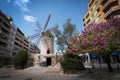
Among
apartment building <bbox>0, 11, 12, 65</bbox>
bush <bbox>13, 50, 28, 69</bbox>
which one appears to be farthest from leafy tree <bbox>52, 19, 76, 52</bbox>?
apartment building <bbox>0, 11, 12, 65</bbox>

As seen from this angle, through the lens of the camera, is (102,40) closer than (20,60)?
Yes

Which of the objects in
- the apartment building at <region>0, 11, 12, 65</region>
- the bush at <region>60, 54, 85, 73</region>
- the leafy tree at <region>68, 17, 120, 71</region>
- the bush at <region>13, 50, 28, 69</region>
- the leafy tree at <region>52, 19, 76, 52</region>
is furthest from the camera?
the apartment building at <region>0, 11, 12, 65</region>

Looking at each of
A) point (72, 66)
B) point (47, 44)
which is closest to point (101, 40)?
point (72, 66)

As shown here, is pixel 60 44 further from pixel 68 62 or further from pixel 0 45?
pixel 0 45

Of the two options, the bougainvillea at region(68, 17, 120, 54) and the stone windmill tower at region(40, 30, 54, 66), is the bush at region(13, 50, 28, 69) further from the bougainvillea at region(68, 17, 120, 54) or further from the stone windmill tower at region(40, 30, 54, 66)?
the bougainvillea at region(68, 17, 120, 54)

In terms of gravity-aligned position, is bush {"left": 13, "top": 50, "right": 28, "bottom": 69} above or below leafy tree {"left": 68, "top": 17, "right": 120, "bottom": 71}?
below

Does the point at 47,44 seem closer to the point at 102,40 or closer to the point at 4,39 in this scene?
the point at 4,39

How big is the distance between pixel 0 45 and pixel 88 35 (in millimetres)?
40120

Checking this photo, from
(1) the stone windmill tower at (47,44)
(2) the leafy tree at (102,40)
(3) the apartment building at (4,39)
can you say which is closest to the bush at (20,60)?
(1) the stone windmill tower at (47,44)

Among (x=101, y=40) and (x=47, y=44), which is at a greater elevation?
(x=47, y=44)

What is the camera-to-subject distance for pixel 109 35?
12609 mm

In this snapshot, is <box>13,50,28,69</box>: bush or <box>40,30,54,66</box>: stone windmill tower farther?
<box>40,30,54,66</box>: stone windmill tower

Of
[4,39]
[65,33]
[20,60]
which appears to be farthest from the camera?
[4,39]

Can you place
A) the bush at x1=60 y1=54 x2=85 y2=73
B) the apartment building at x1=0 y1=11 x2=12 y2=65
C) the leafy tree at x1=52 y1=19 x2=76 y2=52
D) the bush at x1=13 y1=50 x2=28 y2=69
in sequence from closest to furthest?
the bush at x1=60 y1=54 x2=85 y2=73 < the bush at x1=13 y1=50 x2=28 y2=69 < the leafy tree at x1=52 y1=19 x2=76 y2=52 < the apartment building at x1=0 y1=11 x2=12 y2=65
